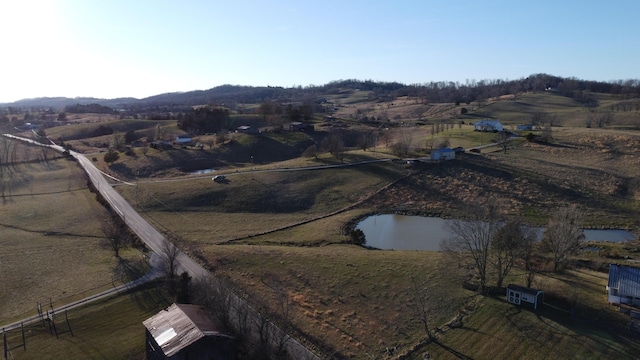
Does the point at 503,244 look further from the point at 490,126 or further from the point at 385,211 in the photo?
the point at 490,126

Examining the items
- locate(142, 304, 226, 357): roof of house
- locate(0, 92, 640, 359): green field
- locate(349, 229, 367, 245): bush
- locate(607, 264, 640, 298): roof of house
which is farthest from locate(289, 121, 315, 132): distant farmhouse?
locate(142, 304, 226, 357): roof of house

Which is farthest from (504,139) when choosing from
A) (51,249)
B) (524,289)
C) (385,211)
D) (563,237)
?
(51,249)

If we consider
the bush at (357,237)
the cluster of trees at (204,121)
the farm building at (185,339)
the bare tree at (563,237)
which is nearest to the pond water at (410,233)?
the bush at (357,237)

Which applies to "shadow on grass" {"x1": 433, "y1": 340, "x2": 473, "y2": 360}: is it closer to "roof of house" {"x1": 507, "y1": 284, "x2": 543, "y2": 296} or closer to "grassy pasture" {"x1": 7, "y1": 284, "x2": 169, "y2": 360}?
"roof of house" {"x1": 507, "y1": 284, "x2": 543, "y2": 296}

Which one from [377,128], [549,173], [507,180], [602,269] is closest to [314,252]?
[602,269]

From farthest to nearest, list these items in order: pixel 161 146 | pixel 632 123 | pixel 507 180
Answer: pixel 632 123 → pixel 161 146 → pixel 507 180

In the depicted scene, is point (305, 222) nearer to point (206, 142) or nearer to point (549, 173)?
point (549, 173)

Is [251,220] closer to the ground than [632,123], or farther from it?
closer to the ground
